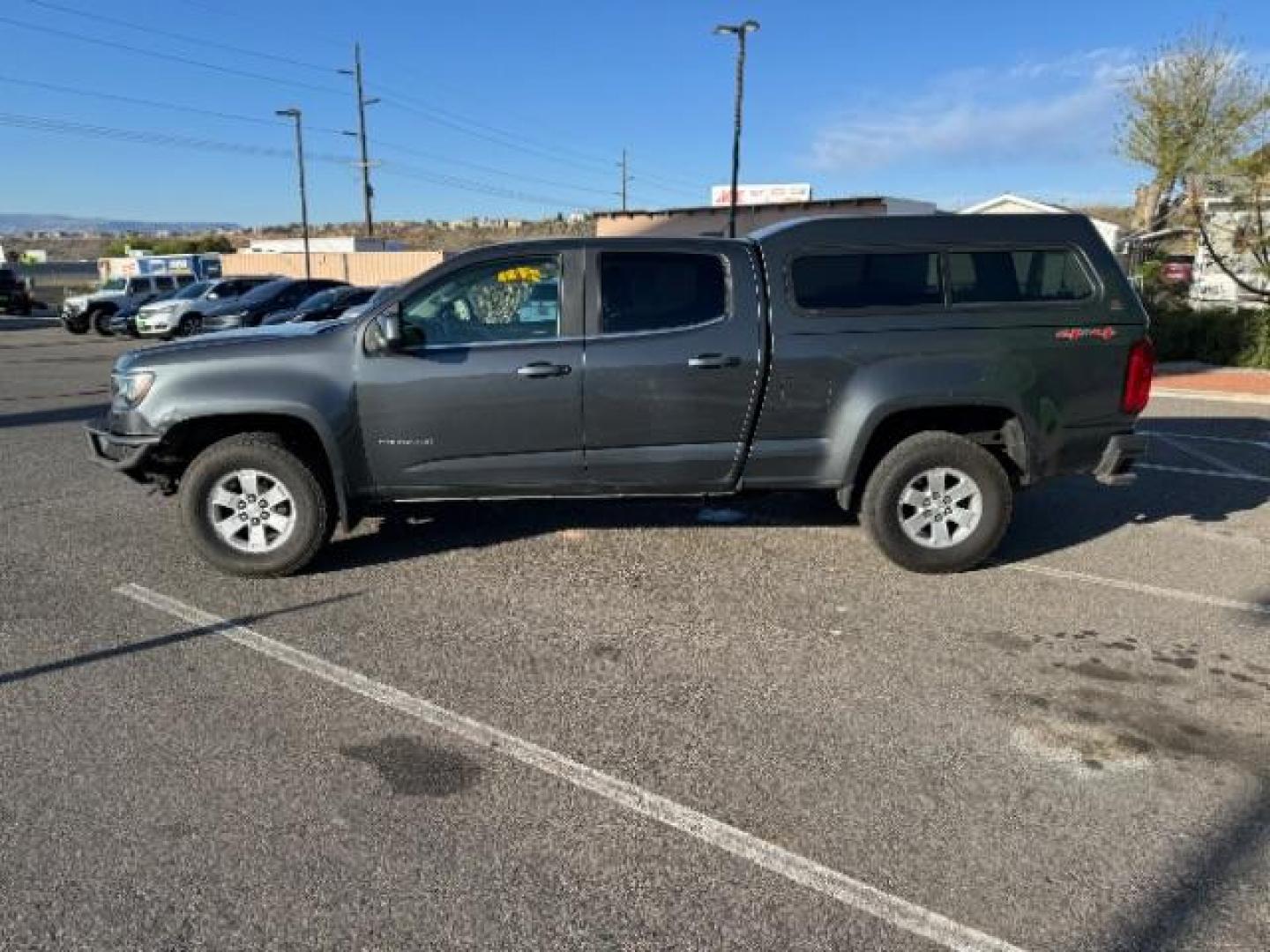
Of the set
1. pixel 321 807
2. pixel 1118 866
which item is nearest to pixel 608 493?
pixel 321 807

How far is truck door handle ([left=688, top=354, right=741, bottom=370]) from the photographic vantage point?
16.3 ft

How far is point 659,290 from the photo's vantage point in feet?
16.7

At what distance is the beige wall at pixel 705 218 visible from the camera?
36.3 meters

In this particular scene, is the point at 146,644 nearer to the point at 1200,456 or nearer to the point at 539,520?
the point at 539,520

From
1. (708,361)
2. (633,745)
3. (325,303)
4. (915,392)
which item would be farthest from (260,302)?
(633,745)

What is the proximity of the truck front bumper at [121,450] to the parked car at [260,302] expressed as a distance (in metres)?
15.8

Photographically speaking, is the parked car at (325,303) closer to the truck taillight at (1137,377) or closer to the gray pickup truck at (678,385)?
the gray pickup truck at (678,385)

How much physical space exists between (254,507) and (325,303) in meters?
16.1

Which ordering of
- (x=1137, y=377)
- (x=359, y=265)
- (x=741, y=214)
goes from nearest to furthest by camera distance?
(x=1137, y=377), (x=741, y=214), (x=359, y=265)

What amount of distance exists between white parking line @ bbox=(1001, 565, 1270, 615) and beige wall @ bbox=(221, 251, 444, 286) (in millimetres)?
40815

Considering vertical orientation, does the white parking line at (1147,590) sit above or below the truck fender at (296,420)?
below

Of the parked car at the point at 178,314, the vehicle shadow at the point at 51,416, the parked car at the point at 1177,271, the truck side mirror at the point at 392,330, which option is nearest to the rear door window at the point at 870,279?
the truck side mirror at the point at 392,330

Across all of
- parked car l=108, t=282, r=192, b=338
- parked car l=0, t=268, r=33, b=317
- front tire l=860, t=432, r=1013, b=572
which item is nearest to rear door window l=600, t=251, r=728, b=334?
front tire l=860, t=432, r=1013, b=572

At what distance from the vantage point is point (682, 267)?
201 inches
